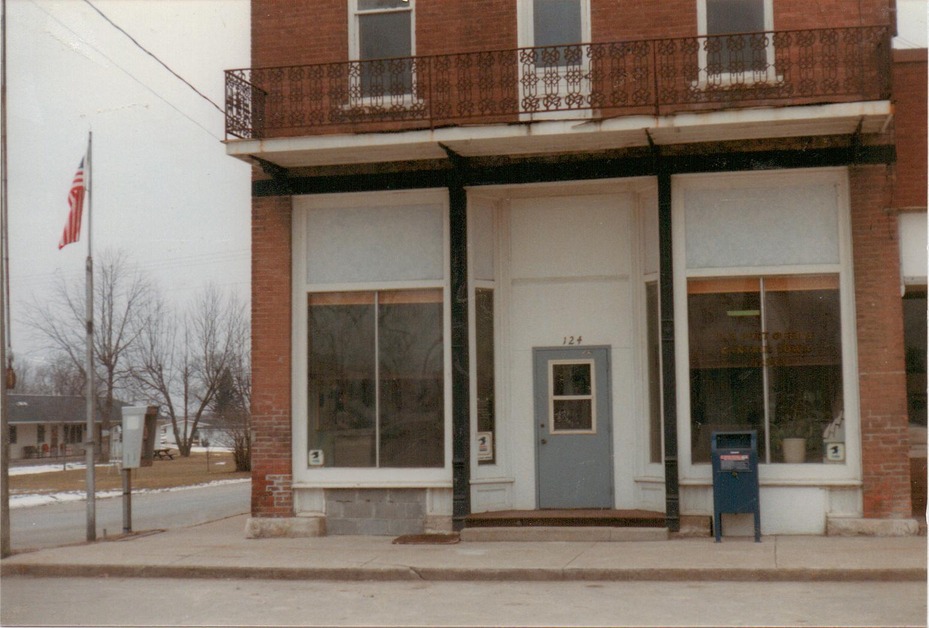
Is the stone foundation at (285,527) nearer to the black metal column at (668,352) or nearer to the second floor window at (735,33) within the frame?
the black metal column at (668,352)

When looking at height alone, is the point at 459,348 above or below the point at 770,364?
above

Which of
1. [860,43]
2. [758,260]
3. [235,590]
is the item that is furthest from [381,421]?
[860,43]

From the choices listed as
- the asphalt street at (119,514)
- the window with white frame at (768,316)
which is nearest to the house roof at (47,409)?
the asphalt street at (119,514)

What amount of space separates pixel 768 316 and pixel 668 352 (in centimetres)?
133

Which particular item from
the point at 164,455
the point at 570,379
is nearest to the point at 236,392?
the point at 164,455

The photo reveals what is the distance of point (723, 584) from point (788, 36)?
22.2 ft

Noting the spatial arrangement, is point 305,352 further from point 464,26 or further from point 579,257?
point 464,26

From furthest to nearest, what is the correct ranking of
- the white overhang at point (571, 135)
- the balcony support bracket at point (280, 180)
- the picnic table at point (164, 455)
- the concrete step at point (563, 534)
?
1. the picnic table at point (164, 455)
2. the balcony support bracket at point (280, 180)
3. the concrete step at point (563, 534)
4. the white overhang at point (571, 135)

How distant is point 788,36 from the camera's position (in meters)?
13.0

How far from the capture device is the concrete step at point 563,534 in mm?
12781

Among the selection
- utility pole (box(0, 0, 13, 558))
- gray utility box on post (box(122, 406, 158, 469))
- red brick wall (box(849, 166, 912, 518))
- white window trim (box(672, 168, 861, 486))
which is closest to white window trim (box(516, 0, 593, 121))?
white window trim (box(672, 168, 861, 486))

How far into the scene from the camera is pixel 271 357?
1427cm

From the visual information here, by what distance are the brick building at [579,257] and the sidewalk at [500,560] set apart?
2.82ft

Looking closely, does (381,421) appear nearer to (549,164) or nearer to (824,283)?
(549,164)
